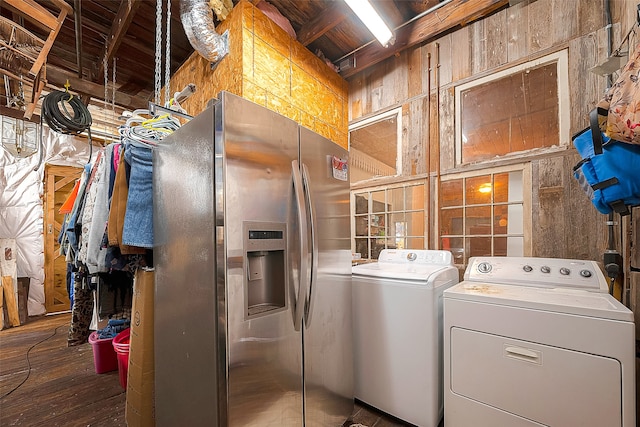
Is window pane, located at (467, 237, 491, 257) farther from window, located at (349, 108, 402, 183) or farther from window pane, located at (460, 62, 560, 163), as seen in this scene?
window, located at (349, 108, 402, 183)

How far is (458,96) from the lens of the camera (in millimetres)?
2428

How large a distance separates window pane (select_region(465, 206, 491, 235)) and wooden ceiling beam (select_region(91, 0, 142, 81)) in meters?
3.47

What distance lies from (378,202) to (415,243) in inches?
24.4

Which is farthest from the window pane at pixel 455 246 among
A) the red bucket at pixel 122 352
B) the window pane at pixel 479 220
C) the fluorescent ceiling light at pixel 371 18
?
the red bucket at pixel 122 352

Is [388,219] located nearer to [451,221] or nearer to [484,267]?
[451,221]

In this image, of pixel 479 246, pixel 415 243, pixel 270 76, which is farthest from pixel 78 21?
Result: pixel 479 246

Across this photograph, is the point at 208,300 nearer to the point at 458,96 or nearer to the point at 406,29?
the point at 458,96

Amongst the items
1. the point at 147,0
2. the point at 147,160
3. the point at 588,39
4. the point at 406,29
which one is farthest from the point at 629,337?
the point at 147,0

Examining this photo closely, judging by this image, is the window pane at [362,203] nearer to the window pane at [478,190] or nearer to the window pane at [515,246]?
the window pane at [478,190]

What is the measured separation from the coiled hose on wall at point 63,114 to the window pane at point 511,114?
4.00 metres

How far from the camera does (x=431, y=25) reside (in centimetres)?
242

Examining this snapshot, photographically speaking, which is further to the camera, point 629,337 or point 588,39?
point 588,39

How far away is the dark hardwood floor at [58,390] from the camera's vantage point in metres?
1.80

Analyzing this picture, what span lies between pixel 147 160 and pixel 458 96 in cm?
259
